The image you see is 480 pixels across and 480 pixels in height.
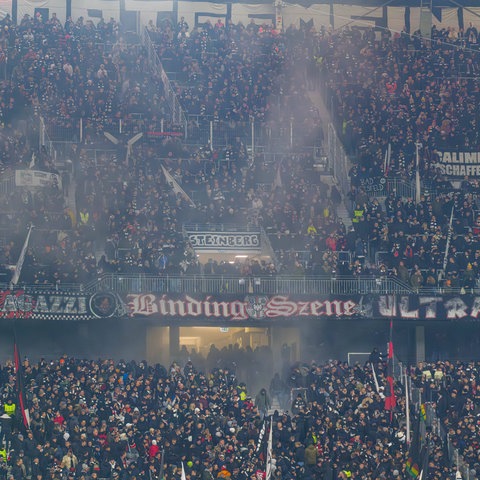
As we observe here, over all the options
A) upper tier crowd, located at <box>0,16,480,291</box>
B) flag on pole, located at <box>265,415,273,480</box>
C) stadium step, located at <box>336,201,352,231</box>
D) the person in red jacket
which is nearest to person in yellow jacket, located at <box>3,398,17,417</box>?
the person in red jacket

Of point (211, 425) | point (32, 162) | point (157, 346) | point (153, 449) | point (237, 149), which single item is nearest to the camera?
point (153, 449)

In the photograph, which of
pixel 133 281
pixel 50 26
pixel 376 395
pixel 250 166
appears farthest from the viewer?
pixel 50 26

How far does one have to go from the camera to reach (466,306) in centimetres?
4372

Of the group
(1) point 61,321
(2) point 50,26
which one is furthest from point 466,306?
(2) point 50,26

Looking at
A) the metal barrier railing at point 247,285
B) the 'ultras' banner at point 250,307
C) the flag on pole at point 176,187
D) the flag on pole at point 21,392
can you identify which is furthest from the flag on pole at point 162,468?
the flag on pole at point 176,187

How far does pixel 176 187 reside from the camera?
46719 millimetres

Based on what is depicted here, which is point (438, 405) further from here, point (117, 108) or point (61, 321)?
point (117, 108)

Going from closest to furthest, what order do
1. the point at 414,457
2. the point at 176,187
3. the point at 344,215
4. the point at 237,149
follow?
the point at 414,457 < the point at 176,187 < the point at 344,215 < the point at 237,149

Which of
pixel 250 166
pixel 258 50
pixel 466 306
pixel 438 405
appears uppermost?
pixel 258 50

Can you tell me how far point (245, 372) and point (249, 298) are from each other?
261 centimetres

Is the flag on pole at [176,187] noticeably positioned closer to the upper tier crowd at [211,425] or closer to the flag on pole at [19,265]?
the flag on pole at [19,265]

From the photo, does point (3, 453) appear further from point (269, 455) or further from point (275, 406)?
point (275, 406)

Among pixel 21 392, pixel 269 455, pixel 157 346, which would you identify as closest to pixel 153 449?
pixel 269 455

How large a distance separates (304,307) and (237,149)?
844 centimetres
